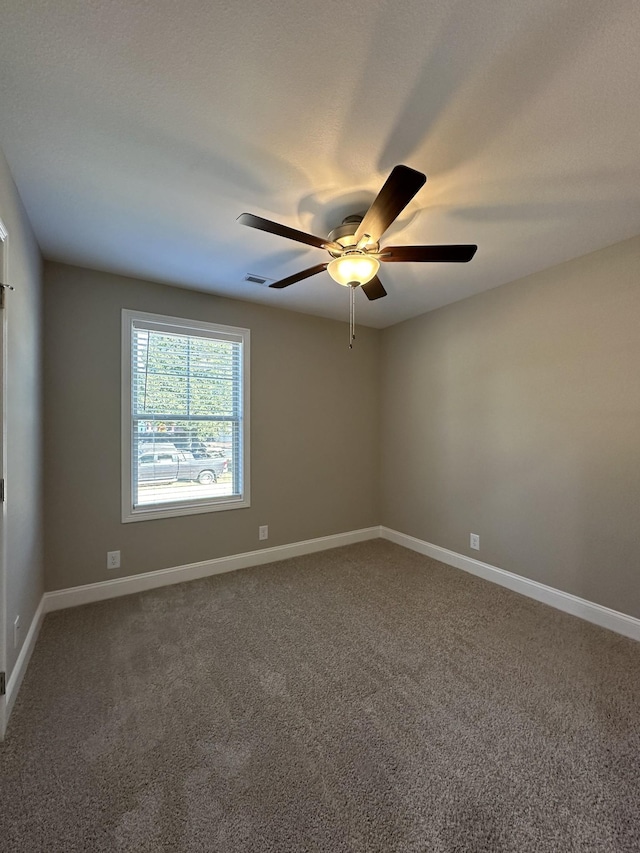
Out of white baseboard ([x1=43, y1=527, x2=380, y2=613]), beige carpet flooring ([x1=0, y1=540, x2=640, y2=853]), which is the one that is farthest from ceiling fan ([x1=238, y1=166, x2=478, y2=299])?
white baseboard ([x1=43, y1=527, x2=380, y2=613])

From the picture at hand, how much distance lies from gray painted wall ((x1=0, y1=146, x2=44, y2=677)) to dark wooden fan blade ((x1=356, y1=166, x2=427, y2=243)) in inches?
63.8

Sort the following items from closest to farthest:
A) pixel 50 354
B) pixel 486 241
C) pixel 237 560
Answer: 1. pixel 486 241
2. pixel 50 354
3. pixel 237 560

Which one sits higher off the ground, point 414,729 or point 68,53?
point 68,53

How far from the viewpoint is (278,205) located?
6.38ft

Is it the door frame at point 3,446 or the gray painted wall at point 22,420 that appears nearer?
the door frame at point 3,446

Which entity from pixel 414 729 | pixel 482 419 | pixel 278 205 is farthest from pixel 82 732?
pixel 482 419

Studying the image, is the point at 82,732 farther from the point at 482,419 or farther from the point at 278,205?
the point at 482,419

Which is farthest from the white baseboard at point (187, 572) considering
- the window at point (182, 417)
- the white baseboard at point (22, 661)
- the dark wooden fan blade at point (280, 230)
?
the dark wooden fan blade at point (280, 230)

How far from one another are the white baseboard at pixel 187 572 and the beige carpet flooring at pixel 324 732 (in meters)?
0.16

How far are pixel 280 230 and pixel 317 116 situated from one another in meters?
0.43

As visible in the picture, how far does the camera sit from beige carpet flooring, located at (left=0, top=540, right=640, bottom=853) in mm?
1193

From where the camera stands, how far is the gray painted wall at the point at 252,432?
2672mm

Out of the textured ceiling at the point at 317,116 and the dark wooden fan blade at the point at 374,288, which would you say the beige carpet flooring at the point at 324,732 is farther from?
the textured ceiling at the point at 317,116

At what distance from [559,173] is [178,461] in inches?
126
